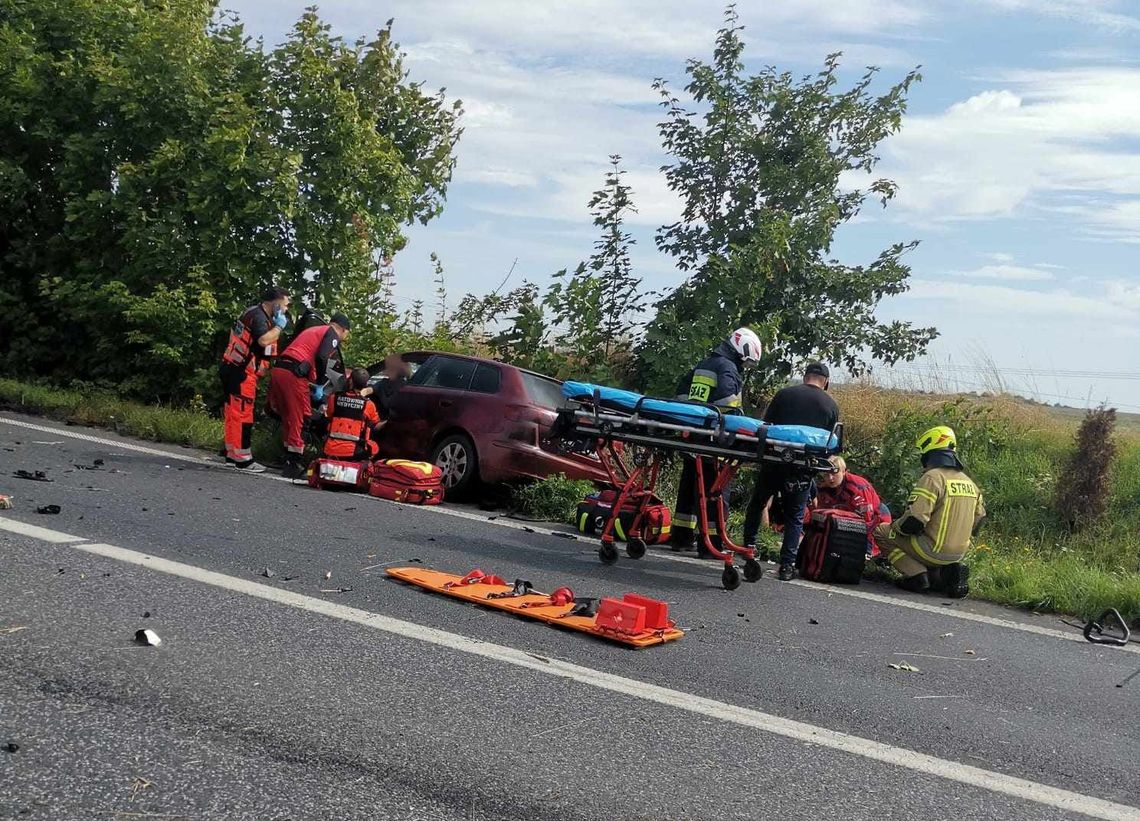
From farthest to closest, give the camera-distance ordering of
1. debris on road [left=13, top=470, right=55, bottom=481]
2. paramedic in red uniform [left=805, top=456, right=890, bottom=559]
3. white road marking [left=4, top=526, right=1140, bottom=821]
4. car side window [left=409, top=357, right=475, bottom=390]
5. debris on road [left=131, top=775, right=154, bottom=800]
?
car side window [left=409, top=357, right=475, bottom=390] < paramedic in red uniform [left=805, top=456, right=890, bottom=559] < debris on road [left=13, top=470, right=55, bottom=481] < white road marking [left=4, top=526, right=1140, bottom=821] < debris on road [left=131, top=775, right=154, bottom=800]

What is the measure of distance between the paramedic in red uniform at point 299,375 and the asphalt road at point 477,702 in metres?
3.81

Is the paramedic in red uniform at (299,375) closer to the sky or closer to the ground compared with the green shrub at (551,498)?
closer to the sky

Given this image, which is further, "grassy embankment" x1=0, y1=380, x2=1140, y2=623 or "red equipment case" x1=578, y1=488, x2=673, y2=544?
"grassy embankment" x1=0, y1=380, x2=1140, y2=623

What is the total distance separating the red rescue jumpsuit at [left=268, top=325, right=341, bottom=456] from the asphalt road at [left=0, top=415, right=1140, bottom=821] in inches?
153

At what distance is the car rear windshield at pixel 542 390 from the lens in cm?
1138

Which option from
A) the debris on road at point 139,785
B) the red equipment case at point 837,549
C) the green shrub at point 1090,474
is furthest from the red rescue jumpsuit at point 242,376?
the green shrub at point 1090,474

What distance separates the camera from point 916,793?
411 centimetres

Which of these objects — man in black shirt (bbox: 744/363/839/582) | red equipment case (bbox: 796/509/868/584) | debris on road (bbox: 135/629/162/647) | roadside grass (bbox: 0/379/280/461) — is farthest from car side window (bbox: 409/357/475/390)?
debris on road (bbox: 135/629/162/647)

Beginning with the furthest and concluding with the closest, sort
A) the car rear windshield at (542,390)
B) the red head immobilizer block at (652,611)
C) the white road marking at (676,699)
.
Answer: the car rear windshield at (542,390)
the red head immobilizer block at (652,611)
the white road marking at (676,699)

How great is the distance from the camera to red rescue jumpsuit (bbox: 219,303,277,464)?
11617 millimetres

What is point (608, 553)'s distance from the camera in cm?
853

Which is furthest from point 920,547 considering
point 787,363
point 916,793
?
point 787,363

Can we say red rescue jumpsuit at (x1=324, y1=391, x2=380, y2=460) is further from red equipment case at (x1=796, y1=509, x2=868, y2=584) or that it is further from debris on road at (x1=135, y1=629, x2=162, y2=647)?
debris on road at (x1=135, y1=629, x2=162, y2=647)

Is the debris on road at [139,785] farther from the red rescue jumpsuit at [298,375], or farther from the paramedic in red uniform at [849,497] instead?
the red rescue jumpsuit at [298,375]
